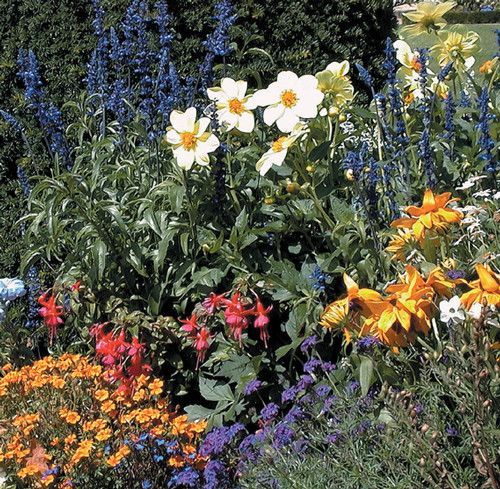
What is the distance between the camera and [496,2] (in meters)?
25.1

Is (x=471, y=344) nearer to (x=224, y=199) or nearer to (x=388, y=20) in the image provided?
(x=224, y=199)

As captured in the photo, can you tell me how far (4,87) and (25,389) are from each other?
2.09 metres

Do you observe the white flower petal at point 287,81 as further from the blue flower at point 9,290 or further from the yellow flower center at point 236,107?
the blue flower at point 9,290

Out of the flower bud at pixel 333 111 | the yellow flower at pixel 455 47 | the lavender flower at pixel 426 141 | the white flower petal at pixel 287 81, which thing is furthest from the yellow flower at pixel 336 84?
the yellow flower at pixel 455 47

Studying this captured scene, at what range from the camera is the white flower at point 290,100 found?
3215 mm

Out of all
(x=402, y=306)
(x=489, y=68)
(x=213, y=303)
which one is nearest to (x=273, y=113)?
(x=213, y=303)

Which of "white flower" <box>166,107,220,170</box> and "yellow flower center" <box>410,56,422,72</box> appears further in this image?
"yellow flower center" <box>410,56,422,72</box>

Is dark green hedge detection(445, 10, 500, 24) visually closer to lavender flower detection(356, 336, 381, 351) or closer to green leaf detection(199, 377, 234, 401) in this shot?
green leaf detection(199, 377, 234, 401)

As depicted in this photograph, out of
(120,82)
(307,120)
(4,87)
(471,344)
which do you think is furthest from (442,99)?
(4,87)

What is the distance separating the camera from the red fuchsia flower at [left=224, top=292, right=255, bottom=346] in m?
2.98

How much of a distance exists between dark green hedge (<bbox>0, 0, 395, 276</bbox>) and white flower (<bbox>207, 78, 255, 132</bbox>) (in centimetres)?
139

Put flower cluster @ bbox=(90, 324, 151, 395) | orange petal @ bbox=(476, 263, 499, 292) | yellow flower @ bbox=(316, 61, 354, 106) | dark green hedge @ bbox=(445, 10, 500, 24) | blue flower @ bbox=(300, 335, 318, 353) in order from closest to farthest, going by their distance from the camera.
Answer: orange petal @ bbox=(476, 263, 499, 292), blue flower @ bbox=(300, 335, 318, 353), flower cluster @ bbox=(90, 324, 151, 395), yellow flower @ bbox=(316, 61, 354, 106), dark green hedge @ bbox=(445, 10, 500, 24)

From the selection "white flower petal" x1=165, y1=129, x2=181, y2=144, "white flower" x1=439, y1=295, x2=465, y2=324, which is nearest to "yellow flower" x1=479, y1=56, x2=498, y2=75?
"white flower petal" x1=165, y1=129, x2=181, y2=144

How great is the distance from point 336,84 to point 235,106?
15.1 inches
